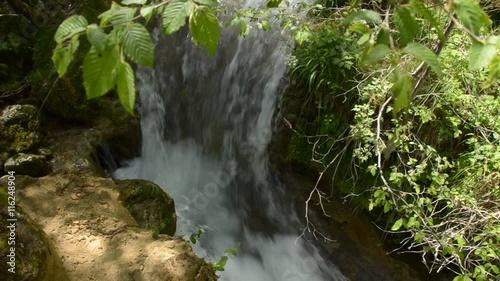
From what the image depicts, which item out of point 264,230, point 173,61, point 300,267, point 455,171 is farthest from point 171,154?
point 455,171

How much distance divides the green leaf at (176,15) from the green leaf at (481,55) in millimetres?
716

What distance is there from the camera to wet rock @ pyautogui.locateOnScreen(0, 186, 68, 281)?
1.96 meters

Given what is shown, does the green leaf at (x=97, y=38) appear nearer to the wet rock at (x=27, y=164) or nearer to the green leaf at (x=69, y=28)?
the green leaf at (x=69, y=28)

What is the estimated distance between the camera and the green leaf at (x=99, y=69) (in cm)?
82

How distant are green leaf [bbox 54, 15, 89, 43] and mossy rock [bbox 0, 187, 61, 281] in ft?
5.22

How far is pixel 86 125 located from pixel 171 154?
121 centimetres

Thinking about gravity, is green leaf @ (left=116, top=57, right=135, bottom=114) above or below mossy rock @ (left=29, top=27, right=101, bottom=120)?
above

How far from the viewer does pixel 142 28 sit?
0.85 metres

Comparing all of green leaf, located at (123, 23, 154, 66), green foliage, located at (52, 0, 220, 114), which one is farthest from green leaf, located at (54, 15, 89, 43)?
green leaf, located at (123, 23, 154, 66)

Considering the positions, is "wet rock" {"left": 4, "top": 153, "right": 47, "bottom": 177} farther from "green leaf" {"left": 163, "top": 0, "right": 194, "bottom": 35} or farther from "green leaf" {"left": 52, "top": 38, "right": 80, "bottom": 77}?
"green leaf" {"left": 163, "top": 0, "right": 194, "bottom": 35}

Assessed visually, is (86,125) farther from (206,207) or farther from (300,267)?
(300,267)

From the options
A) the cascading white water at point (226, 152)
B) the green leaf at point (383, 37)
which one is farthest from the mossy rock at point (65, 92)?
the green leaf at point (383, 37)

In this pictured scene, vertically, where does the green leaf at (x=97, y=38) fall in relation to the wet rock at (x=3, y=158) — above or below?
above

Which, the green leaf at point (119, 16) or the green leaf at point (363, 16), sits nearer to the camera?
the green leaf at point (119, 16)
